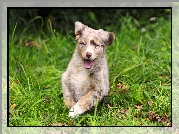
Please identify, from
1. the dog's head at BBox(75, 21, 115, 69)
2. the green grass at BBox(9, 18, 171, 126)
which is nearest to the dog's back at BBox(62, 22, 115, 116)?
the dog's head at BBox(75, 21, 115, 69)

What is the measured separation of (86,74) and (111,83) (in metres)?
0.89

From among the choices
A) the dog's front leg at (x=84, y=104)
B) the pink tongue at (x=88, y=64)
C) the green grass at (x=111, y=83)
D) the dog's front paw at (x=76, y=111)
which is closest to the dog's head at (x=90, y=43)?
the pink tongue at (x=88, y=64)

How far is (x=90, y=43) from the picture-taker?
8.15 metres

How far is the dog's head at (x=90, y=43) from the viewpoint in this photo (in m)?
8.13

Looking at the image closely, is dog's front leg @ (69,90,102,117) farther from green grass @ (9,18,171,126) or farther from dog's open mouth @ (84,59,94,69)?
dog's open mouth @ (84,59,94,69)

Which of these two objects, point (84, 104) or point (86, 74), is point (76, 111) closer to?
point (84, 104)

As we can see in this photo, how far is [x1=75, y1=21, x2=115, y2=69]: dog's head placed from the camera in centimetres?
813

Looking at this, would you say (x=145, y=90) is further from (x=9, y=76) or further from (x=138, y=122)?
(x=9, y=76)

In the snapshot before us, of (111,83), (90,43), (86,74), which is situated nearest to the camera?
(90,43)

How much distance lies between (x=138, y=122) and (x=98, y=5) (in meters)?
4.18

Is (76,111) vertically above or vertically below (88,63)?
below

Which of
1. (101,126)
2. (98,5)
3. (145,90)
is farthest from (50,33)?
(101,126)

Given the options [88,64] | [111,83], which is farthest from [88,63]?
[111,83]

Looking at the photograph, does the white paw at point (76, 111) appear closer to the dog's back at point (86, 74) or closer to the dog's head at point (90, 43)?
the dog's back at point (86, 74)
